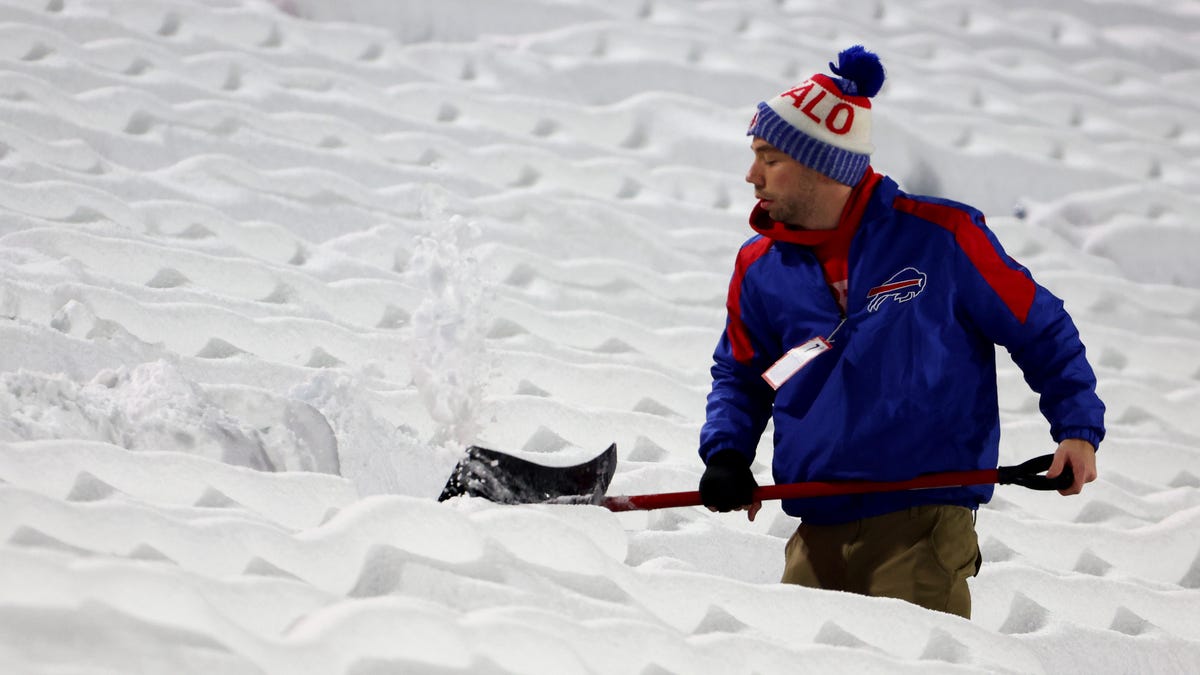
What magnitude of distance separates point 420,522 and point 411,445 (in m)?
0.59

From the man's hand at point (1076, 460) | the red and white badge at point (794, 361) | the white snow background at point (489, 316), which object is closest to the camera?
the white snow background at point (489, 316)

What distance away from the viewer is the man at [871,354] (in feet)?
6.22

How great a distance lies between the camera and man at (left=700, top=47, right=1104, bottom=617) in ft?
6.22

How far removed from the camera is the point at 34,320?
2.45 m

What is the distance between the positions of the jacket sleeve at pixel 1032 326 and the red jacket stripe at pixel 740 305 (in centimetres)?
32

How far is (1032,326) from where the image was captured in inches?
74.0

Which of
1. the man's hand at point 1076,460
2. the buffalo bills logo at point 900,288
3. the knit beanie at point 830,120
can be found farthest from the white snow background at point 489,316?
the knit beanie at point 830,120

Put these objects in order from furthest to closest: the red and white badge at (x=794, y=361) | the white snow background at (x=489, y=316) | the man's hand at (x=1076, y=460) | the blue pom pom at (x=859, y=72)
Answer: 1. the blue pom pom at (x=859, y=72)
2. the red and white badge at (x=794, y=361)
3. the man's hand at (x=1076, y=460)
4. the white snow background at (x=489, y=316)

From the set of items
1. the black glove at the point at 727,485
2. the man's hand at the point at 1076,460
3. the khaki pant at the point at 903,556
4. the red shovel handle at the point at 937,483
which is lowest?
the khaki pant at the point at 903,556

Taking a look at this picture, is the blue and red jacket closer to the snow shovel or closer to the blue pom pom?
the snow shovel

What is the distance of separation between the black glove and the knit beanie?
18.9 inches

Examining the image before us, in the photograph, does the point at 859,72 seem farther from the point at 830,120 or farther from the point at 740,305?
the point at 740,305

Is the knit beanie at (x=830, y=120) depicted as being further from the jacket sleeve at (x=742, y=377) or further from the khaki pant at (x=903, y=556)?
the khaki pant at (x=903, y=556)

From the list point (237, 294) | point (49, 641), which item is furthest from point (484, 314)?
point (49, 641)
